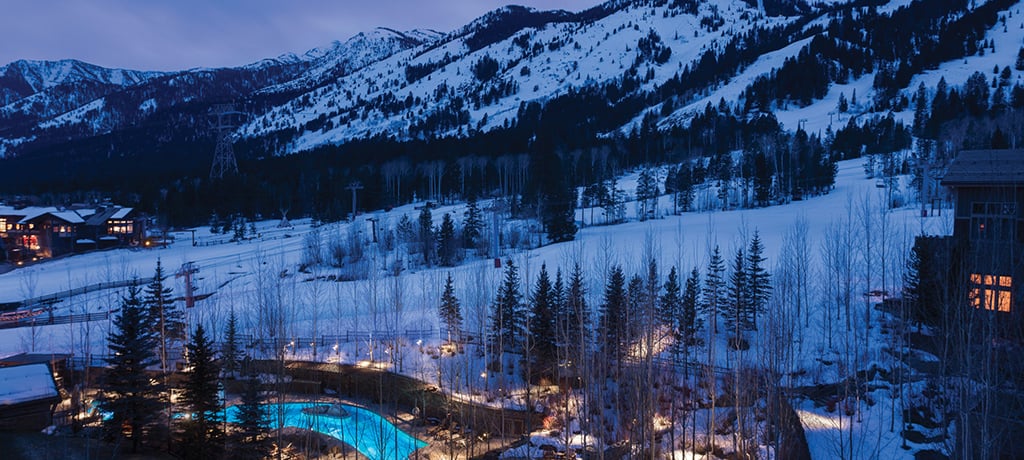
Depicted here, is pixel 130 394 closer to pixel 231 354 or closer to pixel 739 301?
pixel 231 354

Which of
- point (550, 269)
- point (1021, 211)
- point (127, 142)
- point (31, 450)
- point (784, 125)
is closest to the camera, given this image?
point (31, 450)

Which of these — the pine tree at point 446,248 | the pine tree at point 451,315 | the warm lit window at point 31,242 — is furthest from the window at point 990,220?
the warm lit window at point 31,242

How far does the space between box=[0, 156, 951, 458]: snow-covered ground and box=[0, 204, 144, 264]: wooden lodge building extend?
420 centimetres

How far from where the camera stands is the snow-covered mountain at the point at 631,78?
10494 centimetres

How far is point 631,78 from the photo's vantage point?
142750 mm

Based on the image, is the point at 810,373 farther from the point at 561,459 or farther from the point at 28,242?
the point at 28,242

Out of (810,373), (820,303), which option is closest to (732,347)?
(810,373)

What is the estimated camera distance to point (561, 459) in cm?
1589

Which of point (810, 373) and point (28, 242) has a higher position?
point (28, 242)

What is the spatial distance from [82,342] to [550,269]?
2330cm

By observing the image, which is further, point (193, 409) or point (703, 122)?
point (703, 122)

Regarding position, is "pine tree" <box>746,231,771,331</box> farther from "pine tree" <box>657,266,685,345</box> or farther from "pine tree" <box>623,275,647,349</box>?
"pine tree" <box>623,275,647,349</box>

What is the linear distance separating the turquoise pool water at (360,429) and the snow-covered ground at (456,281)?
2.33m

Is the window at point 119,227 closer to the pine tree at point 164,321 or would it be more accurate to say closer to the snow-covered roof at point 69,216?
the snow-covered roof at point 69,216
